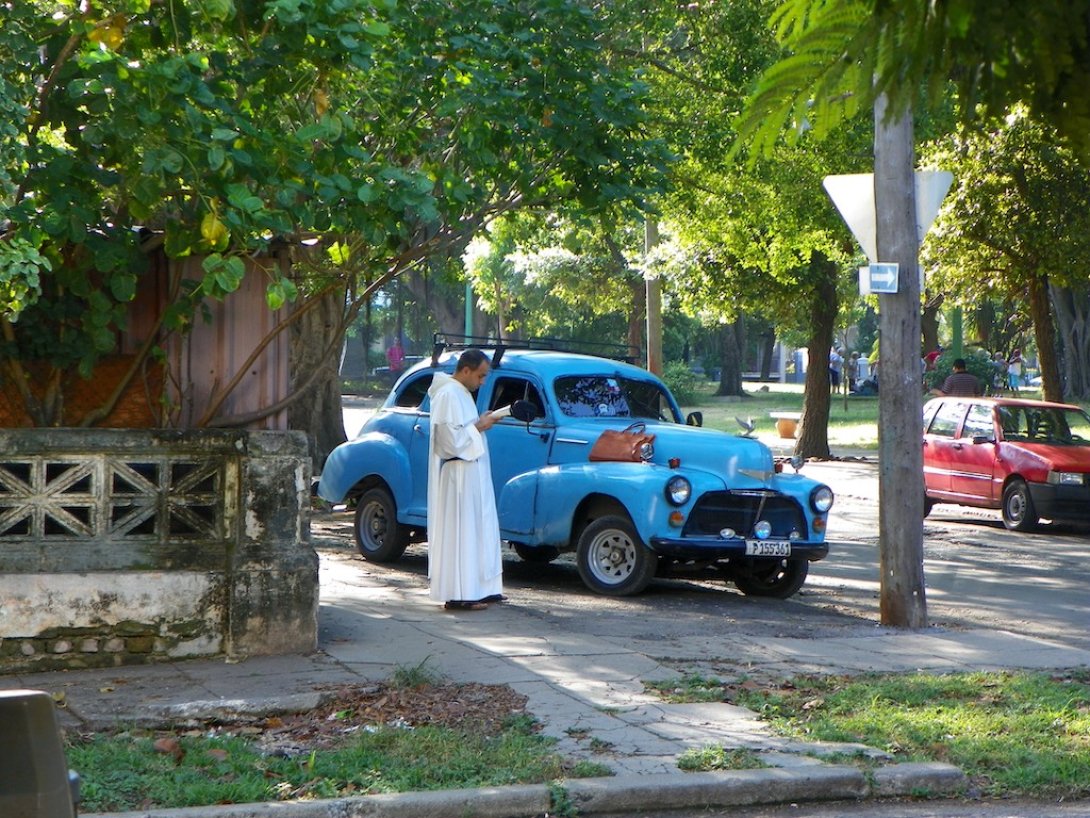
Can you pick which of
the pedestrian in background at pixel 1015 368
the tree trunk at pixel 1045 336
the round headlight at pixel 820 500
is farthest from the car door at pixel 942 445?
the pedestrian in background at pixel 1015 368

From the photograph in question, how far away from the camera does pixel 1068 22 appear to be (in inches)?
127

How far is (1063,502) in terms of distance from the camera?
17.7 metres

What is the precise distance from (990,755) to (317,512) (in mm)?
12952

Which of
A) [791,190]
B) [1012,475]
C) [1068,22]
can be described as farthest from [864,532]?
[1068,22]

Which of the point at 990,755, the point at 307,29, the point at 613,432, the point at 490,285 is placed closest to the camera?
the point at 990,755

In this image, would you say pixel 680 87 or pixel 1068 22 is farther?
pixel 680 87

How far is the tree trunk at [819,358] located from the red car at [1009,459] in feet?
20.1

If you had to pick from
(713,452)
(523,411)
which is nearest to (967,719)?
(713,452)

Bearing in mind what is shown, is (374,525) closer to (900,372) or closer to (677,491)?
(677,491)

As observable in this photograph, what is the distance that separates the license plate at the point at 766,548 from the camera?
11.7 metres

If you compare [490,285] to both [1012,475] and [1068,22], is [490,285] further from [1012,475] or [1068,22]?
[1068,22]

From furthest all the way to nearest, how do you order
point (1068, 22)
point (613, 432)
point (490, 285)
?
point (490, 285)
point (613, 432)
point (1068, 22)

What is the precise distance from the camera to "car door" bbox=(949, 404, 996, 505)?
61.0ft

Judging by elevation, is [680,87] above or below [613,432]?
above
